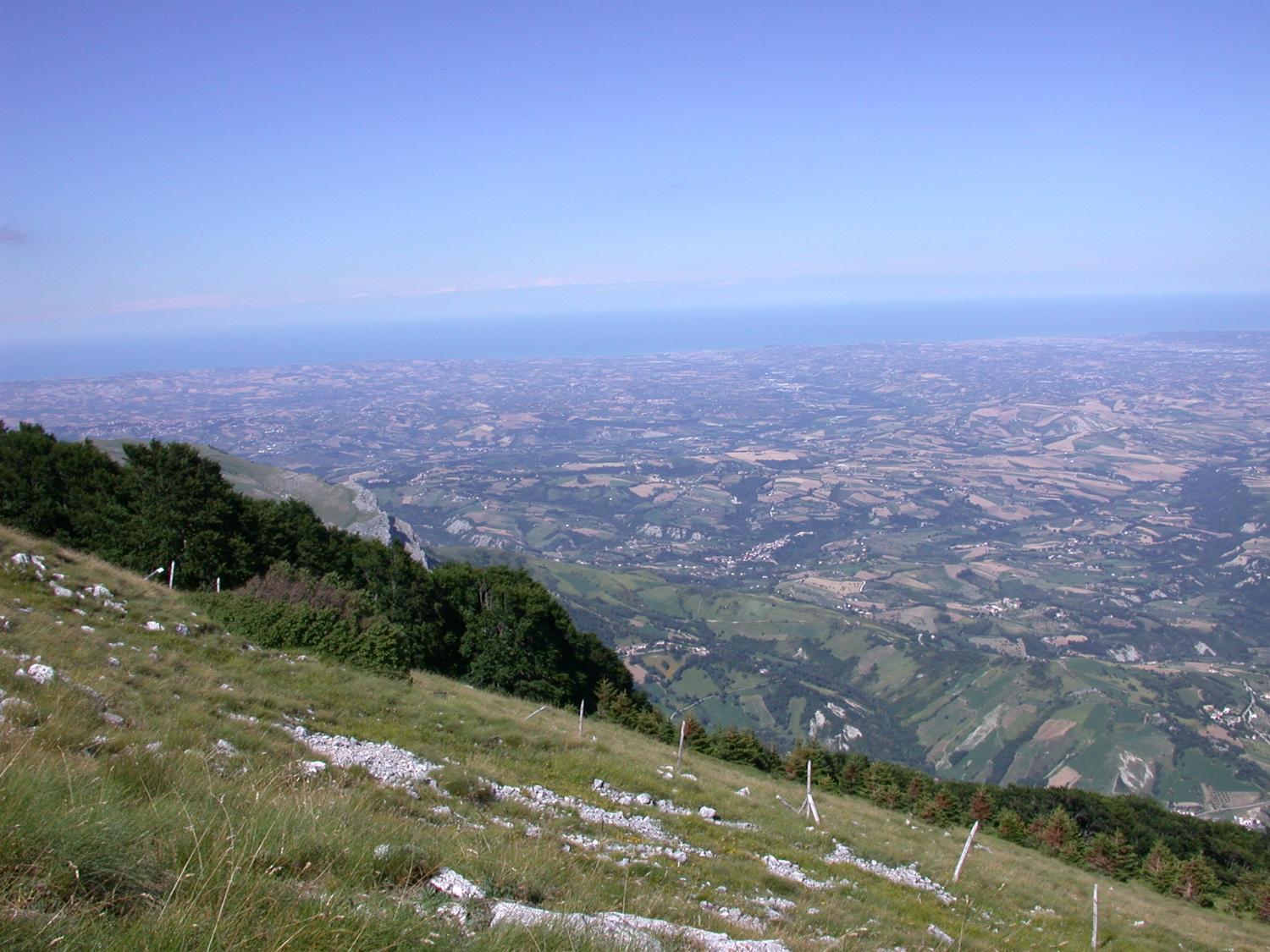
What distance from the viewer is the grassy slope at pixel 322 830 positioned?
3.19 metres

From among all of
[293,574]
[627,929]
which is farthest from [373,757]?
[293,574]

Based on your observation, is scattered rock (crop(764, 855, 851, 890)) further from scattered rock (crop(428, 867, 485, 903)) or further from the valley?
the valley

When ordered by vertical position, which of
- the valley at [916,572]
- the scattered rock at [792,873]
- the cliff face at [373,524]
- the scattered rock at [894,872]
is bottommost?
the valley at [916,572]

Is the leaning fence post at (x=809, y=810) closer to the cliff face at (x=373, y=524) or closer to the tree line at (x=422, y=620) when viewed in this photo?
the tree line at (x=422, y=620)

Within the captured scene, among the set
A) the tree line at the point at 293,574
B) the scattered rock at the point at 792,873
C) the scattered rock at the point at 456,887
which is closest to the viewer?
the scattered rock at the point at 456,887

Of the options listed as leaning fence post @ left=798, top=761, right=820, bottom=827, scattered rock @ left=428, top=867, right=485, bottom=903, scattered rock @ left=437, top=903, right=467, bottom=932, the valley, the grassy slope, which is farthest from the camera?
the valley

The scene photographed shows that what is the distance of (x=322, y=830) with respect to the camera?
4.35 metres

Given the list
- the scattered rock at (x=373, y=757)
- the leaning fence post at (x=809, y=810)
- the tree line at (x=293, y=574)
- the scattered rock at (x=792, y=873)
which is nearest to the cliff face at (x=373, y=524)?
the tree line at (x=293, y=574)

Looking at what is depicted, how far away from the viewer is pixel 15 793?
3.55 m

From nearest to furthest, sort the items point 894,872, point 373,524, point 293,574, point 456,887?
point 456,887 < point 894,872 < point 293,574 < point 373,524

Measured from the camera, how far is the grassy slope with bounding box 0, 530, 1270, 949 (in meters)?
3.19

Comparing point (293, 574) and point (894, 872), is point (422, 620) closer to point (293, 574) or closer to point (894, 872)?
point (293, 574)

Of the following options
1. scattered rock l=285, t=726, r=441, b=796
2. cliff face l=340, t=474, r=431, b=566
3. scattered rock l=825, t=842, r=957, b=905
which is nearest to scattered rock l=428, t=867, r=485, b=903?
scattered rock l=285, t=726, r=441, b=796

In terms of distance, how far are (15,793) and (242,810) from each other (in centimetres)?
145
